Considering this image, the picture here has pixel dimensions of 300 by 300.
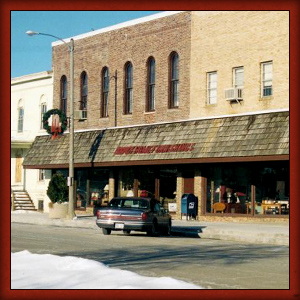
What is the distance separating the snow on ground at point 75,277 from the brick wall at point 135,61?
23.9m

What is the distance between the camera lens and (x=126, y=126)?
4281 centimetres

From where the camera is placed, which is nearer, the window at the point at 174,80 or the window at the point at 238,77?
the window at the point at 238,77

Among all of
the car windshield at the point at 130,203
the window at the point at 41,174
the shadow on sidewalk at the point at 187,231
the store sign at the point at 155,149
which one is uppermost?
the store sign at the point at 155,149

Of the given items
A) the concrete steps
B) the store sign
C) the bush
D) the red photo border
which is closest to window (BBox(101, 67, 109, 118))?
the store sign

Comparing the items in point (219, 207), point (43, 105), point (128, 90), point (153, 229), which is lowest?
point (153, 229)

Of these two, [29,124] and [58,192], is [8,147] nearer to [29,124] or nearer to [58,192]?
[58,192]

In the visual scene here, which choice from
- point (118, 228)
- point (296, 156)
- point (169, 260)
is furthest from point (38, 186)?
point (296, 156)

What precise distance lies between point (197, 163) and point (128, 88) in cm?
768

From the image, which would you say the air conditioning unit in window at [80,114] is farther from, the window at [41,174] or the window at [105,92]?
the window at [41,174]

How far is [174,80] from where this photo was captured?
40.3 metres

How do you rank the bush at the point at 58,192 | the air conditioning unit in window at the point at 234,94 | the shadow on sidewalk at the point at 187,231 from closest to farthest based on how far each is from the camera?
the shadow on sidewalk at the point at 187,231, the air conditioning unit in window at the point at 234,94, the bush at the point at 58,192

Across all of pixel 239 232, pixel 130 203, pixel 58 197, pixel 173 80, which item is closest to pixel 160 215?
pixel 130 203

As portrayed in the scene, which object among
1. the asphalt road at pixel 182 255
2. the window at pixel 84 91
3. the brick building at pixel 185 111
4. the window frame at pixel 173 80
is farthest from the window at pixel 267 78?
the window at pixel 84 91

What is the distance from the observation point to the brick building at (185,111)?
34.9 m
